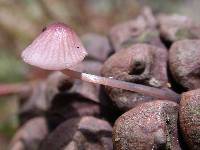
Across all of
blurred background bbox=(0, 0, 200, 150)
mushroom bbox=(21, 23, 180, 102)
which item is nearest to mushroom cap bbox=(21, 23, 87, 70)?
mushroom bbox=(21, 23, 180, 102)

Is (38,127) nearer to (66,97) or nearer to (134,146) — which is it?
(66,97)

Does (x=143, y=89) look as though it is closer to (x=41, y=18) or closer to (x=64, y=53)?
(x=64, y=53)

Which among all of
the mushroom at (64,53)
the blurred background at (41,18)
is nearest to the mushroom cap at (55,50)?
the mushroom at (64,53)

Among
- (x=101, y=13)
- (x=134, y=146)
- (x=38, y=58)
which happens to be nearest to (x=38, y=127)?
(x=38, y=58)

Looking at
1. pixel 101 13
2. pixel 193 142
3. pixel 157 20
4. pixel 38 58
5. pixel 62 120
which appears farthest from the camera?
pixel 101 13

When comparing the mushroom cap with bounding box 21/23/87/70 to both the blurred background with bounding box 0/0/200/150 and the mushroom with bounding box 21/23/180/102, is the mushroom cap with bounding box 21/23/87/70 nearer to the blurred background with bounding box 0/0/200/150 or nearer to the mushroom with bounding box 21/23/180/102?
the mushroom with bounding box 21/23/180/102
